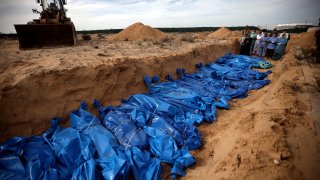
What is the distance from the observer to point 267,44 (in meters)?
11.3

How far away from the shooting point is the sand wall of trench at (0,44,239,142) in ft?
11.7

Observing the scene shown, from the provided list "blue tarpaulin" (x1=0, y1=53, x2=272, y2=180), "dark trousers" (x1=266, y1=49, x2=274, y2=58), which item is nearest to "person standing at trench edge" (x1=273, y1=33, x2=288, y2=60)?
"dark trousers" (x1=266, y1=49, x2=274, y2=58)

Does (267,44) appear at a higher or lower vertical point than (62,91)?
higher

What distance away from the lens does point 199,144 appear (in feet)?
12.1

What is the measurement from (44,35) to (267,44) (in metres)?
12.4

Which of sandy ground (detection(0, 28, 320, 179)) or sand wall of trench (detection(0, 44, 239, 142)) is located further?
sand wall of trench (detection(0, 44, 239, 142))

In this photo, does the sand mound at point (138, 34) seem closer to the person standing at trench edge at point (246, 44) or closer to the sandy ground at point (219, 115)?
the person standing at trench edge at point (246, 44)

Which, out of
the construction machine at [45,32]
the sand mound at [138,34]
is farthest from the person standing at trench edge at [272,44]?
the construction machine at [45,32]

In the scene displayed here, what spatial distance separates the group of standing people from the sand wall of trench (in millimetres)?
8145

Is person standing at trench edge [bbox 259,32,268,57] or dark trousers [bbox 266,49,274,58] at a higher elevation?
person standing at trench edge [bbox 259,32,268,57]

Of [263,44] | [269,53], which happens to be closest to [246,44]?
[263,44]

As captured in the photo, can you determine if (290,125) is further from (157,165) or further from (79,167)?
(79,167)

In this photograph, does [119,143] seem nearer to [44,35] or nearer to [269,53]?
[44,35]

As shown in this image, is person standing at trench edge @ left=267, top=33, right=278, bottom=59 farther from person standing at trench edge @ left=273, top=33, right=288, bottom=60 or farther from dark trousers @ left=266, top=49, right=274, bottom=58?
person standing at trench edge @ left=273, top=33, right=288, bottom=60
